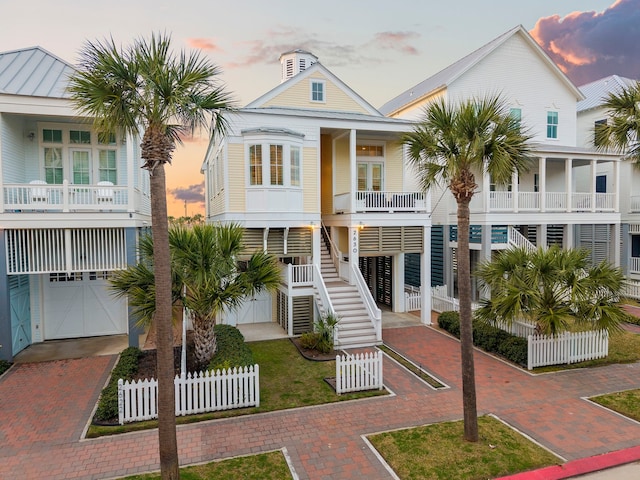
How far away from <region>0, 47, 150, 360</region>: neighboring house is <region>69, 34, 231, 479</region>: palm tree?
545 cm

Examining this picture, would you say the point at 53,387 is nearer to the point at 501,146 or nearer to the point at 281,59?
the point at 501,146

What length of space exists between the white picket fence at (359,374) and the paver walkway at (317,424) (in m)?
0.58

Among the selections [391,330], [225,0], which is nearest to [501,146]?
[391,330]

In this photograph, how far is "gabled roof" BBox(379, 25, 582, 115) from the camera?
71.3 ft

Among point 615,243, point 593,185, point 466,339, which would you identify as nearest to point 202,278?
point 466,339

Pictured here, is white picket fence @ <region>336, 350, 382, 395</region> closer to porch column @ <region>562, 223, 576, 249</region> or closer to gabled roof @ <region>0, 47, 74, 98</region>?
gabled roof @ <region>0, 47, 74, 98</region>

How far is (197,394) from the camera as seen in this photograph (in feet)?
30.1

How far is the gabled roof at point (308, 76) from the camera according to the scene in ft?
59.9

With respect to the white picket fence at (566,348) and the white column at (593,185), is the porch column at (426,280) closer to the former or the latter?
the white picket fence at (566,348)

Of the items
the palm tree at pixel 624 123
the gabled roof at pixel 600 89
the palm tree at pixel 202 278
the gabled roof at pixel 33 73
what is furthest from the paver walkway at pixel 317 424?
the gabled roof at pixel 600 89

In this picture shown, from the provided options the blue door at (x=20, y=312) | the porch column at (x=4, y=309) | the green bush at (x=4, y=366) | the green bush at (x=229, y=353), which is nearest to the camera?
the green bush at (x=229, y=353)

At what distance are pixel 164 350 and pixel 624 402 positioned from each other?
35.2 ft

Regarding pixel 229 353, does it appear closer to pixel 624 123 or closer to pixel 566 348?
pixel 566 348

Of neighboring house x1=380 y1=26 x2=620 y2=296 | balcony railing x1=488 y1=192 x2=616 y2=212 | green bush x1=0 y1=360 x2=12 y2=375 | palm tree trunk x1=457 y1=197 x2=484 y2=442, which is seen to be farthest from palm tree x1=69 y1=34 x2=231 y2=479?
balcony railing x1=488 y1=192 x2=616 y2=212
